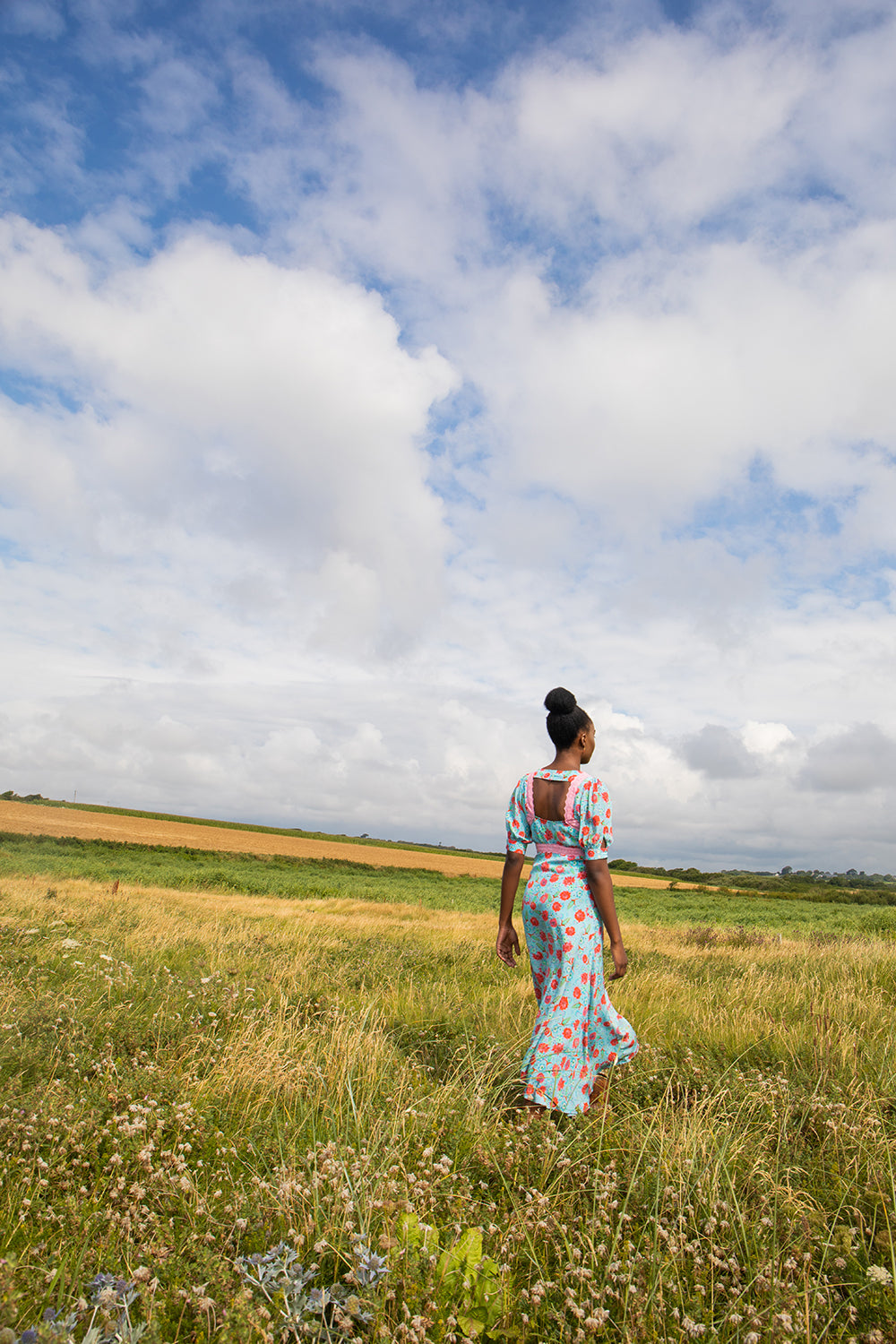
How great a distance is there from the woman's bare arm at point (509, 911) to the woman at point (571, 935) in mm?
18

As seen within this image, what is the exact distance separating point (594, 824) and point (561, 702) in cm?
83

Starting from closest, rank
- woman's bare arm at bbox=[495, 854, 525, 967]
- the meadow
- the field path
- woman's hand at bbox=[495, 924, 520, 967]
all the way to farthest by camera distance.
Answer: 1. the meadow
2. woman's bare arm at bbox=[495, 854, 525, 967]
3. woman's hand at bbox=[495, 924, 520, 967]
4. the field path

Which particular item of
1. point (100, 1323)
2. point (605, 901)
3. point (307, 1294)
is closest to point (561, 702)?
point (605, 901)

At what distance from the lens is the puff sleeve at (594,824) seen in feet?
14.1

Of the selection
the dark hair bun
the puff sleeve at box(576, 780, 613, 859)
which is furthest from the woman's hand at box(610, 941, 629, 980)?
the dark hair bun

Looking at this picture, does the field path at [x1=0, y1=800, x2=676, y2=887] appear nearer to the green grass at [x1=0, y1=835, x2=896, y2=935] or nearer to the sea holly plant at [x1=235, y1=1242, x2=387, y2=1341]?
the green grass at [x1=0, y1=835, x2=896, y2=935]

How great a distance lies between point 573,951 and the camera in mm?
Result: 4270

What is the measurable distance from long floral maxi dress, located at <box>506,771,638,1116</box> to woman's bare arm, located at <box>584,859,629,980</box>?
5 cm

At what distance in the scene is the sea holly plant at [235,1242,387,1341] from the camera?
2111mm

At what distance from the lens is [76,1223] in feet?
8.99

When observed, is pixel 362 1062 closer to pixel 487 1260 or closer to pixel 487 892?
pixel 487 1260

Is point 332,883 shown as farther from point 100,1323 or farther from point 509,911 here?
point 100,1323

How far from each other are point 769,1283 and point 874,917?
40.2 meters

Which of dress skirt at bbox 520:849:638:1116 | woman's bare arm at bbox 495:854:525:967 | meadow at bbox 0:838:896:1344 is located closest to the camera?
meadow at bbox 0:838:896:1344
